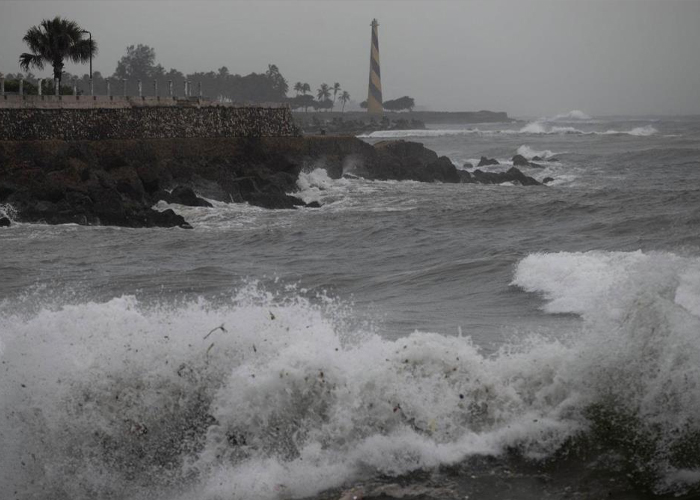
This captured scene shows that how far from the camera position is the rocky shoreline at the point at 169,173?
20.2m

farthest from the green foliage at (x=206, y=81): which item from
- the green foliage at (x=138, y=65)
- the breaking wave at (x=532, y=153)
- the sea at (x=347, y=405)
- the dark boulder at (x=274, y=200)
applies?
the sea at (x=347, y=405)

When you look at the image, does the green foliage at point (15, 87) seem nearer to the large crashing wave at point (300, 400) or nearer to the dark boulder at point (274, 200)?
the dark boulder at point (274, 200)

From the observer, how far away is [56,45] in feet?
100

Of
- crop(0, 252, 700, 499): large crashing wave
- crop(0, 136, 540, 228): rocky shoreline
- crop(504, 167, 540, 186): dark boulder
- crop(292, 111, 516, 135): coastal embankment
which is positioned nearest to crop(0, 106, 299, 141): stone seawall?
crop(0, 136, 540, 228): rocky shoreline

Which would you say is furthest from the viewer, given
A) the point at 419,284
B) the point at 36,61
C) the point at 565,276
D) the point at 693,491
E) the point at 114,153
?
the point at 36,61

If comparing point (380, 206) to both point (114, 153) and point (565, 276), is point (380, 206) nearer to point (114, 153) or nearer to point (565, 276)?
point (114, 153)

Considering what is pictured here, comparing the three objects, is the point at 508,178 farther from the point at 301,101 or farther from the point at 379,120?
the point at 301,101

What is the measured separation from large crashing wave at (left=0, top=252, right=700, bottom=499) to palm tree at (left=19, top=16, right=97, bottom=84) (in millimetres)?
26077

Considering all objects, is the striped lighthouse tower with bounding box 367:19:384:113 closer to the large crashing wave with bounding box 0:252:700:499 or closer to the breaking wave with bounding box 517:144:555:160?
the breaking wave with bounding box 517:144:555:160

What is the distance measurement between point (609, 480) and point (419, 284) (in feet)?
22.6

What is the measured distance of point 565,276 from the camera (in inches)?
448

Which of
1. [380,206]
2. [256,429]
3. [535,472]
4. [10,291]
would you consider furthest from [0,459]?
[380,206]

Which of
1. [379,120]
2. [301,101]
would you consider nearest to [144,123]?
[379,120]

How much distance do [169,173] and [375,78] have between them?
65.4m
